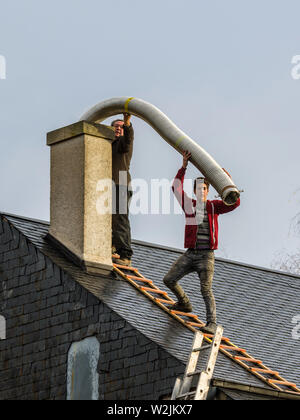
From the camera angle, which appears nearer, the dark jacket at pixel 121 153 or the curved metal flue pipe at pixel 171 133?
the curved metal flue pipe at pixel 171 133

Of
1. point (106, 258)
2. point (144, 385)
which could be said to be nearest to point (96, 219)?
point (106, 258)

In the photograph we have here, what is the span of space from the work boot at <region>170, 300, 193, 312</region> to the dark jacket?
269cm

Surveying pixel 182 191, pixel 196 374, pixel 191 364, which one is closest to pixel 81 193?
pixel 182 191

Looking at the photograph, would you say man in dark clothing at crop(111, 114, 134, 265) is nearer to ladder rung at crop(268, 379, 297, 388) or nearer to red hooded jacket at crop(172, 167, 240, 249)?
red hooded jacket at crop(172, 167, 240, 249)

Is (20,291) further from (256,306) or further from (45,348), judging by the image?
(256,306)

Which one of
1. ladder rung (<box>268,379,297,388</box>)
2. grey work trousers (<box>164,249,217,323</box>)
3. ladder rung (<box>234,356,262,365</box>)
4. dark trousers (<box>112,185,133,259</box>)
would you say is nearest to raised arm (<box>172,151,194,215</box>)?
grey work trousers (<box>164,249,217,323</box>)

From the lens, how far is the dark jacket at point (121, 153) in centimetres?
2417

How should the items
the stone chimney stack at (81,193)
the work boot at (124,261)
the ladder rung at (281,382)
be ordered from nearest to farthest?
the ladder rung at (281,382), the stone chimney stack at (81,193), the work boot at (124,261)

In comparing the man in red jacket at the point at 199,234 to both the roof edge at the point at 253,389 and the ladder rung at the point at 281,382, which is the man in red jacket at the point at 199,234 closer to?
the ladder rung at the point at 281,382

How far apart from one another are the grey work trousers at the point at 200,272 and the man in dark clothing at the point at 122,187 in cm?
171

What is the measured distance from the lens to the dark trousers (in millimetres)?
24031

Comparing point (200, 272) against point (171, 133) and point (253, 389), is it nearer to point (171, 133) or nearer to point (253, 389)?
point (171, 133)

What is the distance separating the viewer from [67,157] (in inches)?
945

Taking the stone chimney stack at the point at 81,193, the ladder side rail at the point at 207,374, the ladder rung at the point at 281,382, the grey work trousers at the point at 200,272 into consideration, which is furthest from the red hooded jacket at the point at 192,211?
the ladder side rail at the point at 207,374
